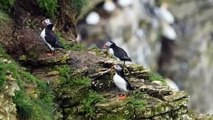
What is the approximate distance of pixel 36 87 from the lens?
10836 mm

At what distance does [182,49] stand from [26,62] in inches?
1107

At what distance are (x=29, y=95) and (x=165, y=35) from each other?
92.7ft

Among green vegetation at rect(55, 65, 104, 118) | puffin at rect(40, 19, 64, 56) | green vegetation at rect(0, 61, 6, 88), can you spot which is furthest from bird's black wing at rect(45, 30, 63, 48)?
green vegetation at rect(0, 61, 6, 88)

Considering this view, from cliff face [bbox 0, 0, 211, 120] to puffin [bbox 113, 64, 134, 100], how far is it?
0.36 ft

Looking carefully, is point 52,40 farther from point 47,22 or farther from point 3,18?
point 3,18

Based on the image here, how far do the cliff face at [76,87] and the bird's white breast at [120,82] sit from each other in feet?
0.57

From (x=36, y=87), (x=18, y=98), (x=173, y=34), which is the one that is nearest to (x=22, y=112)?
(x=18, y=98)

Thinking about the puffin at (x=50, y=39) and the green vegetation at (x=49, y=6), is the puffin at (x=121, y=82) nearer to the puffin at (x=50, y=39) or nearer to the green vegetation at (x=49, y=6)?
the puffin at (x=50, y=39)

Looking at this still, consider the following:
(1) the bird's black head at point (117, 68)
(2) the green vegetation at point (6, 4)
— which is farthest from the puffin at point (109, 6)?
(1) the bird's black head at point (117, 68)

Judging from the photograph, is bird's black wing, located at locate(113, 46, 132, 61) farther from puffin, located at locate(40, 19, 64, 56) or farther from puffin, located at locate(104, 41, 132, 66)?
puffin, located at locate(40, 19, 64, 56)

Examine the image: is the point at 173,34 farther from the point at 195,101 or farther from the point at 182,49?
the point at 195,101

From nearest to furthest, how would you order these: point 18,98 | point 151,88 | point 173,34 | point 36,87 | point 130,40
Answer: point 18,98
point 36,87
point 151,88
point 130,40
point 173,34

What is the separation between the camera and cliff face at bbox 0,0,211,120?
10820 mm

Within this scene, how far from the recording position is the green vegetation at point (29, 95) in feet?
31.4
